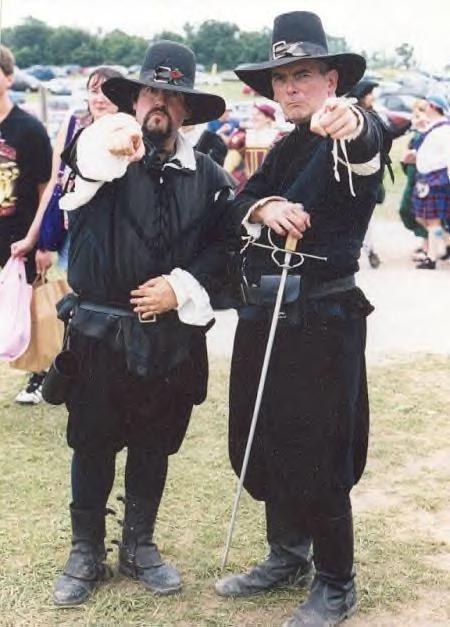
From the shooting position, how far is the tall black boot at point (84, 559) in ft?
11.6

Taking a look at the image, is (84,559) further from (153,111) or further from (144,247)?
(153,111)

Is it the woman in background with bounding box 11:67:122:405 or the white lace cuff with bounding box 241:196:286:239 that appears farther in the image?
the woman in background with bounding box 11:67:122:405

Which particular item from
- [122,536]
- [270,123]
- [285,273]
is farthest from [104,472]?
[270,123]

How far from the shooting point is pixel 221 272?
3.44 meters

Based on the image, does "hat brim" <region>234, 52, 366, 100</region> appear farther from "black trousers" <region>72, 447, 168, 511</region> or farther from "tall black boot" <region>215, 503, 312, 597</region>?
"tall black boot" <region>215, 503, 312, 597</region>

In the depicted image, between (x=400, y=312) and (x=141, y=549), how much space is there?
17.4ft

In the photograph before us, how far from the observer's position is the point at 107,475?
3604 mm

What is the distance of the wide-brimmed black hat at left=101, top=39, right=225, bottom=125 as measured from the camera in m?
3.28

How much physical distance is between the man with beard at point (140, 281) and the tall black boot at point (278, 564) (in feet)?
0.86

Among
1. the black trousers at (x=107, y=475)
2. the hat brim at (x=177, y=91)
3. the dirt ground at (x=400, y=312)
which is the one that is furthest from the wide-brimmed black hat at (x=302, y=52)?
the dirt ground at (x=400, y=312)

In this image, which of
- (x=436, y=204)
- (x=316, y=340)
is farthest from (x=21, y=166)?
(x=436, y=204)

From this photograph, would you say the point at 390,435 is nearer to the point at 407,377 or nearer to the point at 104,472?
the point at 407,377

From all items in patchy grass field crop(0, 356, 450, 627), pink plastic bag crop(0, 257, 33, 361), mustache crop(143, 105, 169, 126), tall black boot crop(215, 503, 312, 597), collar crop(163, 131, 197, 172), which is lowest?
patchy grass field crop(0, 356, 450, 627)

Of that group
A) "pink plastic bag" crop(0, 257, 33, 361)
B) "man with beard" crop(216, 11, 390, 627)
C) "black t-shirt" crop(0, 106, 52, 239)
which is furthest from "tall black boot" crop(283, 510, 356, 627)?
"black t-shirt" crop(0, 106, 52, 239)
